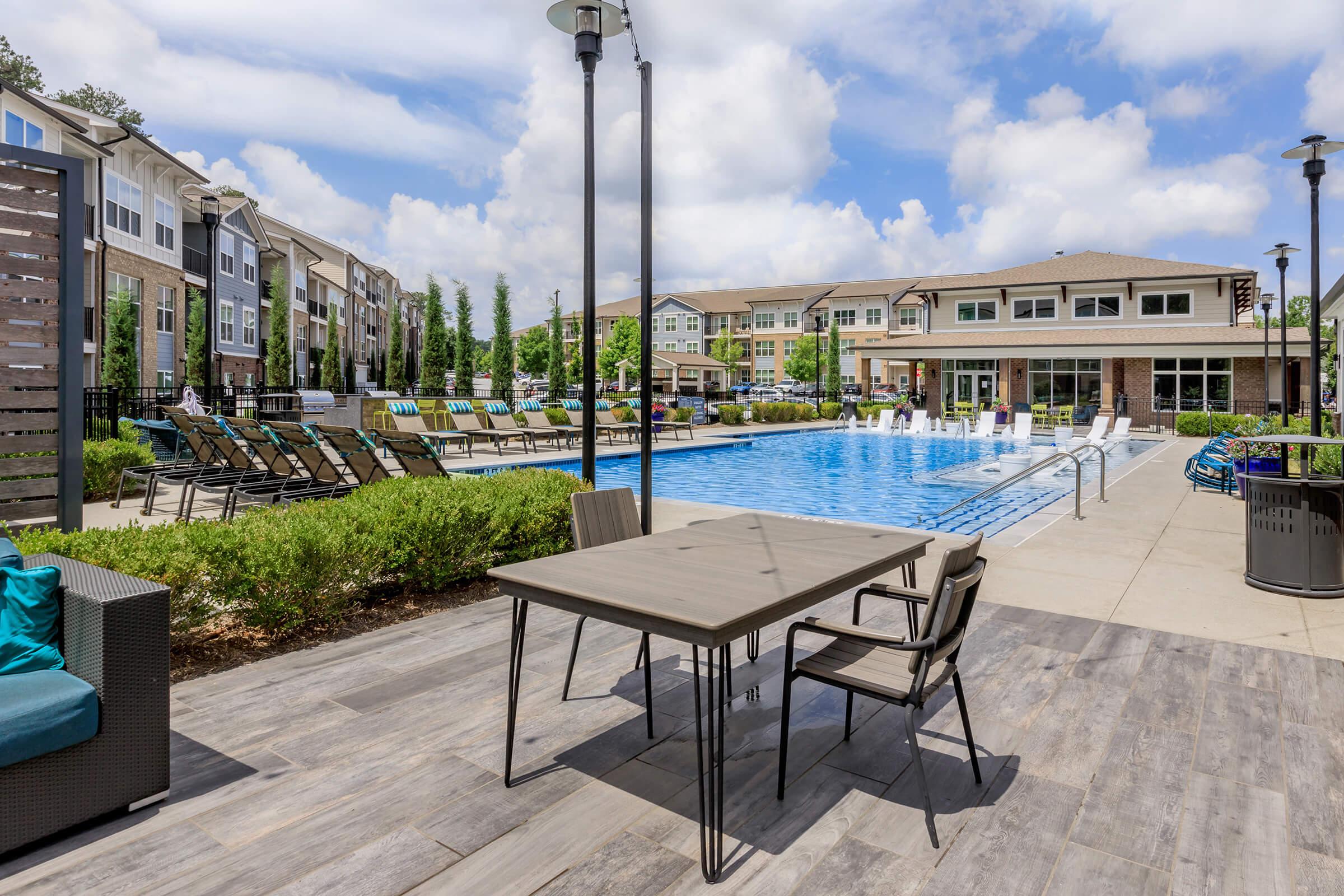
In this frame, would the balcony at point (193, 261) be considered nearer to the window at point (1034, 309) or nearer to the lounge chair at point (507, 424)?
the lounge chair at point (507, 424)

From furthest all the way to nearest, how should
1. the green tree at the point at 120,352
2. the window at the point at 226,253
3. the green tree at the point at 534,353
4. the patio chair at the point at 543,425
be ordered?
the green tree at the point at 534,353
the window at the point at 226,253
the green tree at the point at 120,352
the patio chair at the point at 543,425

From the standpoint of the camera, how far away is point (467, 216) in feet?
93.0

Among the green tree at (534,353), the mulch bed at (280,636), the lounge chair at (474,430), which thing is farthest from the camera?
the green tree at (534,353)

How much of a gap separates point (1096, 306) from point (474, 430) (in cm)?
2686

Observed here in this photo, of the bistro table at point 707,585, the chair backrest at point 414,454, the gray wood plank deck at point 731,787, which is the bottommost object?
the gray wood plank deck at point 731,787

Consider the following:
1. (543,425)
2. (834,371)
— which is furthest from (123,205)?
(834,371)

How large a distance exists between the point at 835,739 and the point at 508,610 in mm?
2634

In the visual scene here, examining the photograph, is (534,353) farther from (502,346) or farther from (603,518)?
(603,518)

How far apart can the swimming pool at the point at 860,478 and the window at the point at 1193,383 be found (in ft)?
26.2

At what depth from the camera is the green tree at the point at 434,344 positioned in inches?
1158

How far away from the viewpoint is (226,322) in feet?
108

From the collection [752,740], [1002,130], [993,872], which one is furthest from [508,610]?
[1002,130]

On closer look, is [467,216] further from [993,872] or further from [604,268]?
[993,872]

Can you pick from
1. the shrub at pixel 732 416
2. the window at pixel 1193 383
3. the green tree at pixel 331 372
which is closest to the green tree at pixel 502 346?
the shrub at pixel 732 416
